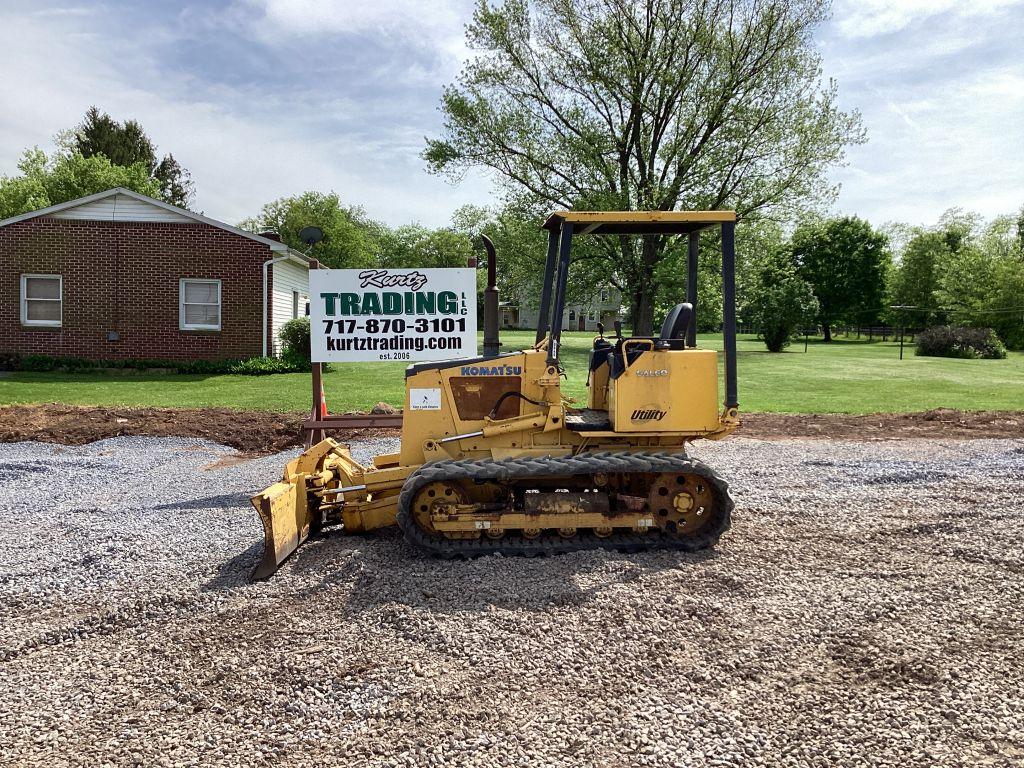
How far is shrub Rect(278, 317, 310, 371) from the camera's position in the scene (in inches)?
850

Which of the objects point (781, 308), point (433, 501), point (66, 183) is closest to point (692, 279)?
point (433, 501)

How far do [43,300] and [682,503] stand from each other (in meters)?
21.4

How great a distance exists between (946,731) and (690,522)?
267cm

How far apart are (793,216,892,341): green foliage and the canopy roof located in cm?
6293

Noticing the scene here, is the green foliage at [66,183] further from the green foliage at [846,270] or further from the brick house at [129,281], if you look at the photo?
the green foliage at [846,270]

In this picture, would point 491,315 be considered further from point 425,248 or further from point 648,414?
point 425,248

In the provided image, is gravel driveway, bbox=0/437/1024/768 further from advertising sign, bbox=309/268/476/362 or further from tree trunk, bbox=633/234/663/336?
tree trunk, bbox=633/234/663/336

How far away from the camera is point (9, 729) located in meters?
3.26

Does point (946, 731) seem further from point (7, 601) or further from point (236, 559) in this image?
point (7, 601)

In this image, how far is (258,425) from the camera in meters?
12.4

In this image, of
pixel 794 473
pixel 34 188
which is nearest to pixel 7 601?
pixel 794 473

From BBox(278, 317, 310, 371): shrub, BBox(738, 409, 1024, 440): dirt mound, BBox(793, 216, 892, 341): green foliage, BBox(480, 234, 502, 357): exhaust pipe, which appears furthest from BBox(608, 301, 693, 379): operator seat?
BBox(793, 216, 892, 341): green foliage

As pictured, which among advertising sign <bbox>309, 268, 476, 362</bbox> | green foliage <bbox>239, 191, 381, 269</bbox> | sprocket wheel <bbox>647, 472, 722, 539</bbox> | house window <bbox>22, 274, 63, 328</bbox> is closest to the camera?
sprocket wheel <bbox>647, 472, 722, 539</bbox>

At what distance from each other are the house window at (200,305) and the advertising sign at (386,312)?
42.6ft
